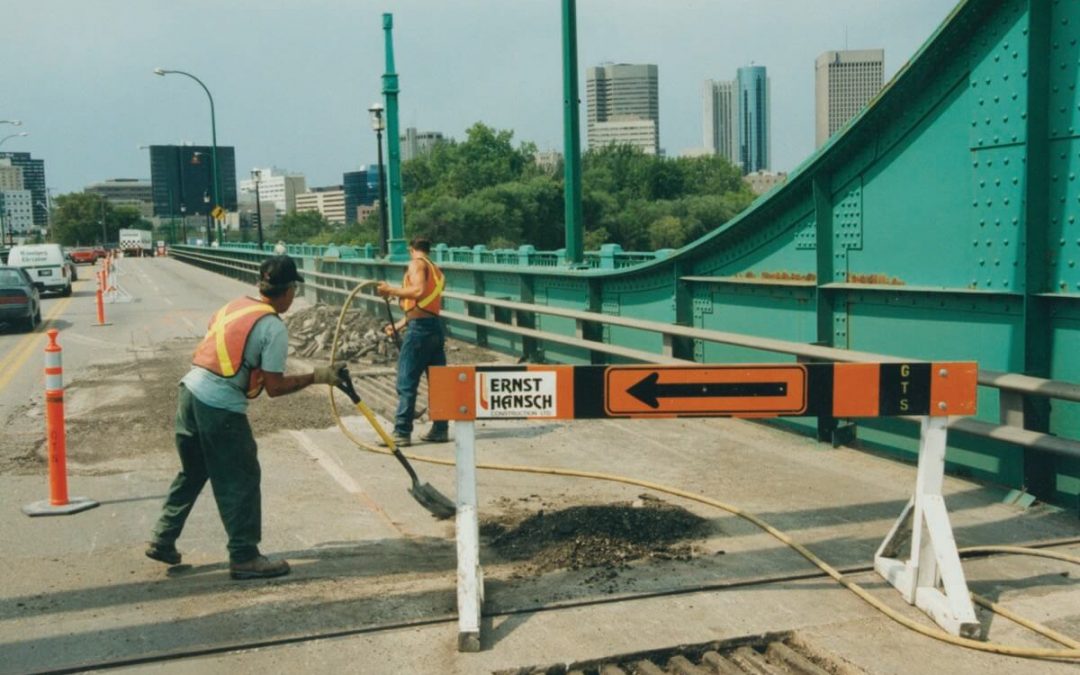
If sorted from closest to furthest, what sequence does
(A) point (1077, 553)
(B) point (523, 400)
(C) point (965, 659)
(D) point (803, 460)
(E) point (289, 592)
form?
(C) point (965, 659) < (B) point (523, 400) < (E) point (289, 592) < (A) point (1077, 553) < (D) point (803, 460)

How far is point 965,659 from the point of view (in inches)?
187

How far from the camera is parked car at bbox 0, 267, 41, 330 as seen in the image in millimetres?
22889

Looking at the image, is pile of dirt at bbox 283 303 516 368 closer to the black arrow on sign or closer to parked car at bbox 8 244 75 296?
the black arrow on sign

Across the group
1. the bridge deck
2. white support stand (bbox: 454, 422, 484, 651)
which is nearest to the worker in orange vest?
the bridge deck

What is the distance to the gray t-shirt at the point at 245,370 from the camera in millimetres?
5965

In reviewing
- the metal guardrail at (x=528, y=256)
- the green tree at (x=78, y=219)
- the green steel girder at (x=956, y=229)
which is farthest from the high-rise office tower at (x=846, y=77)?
the green tree at (x=78, y=219)

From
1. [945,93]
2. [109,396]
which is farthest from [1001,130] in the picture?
[109,396]

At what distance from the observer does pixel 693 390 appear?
5.39m

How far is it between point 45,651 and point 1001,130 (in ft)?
21.7

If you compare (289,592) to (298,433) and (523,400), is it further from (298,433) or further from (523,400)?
(298,433)

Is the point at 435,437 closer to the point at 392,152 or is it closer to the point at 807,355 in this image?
the point at 807,355

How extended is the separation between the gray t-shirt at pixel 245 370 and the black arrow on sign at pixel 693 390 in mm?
1988

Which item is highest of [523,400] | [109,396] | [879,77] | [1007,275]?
[879,77]

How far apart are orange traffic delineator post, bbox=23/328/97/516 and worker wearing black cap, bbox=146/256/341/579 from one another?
192 centimetres
